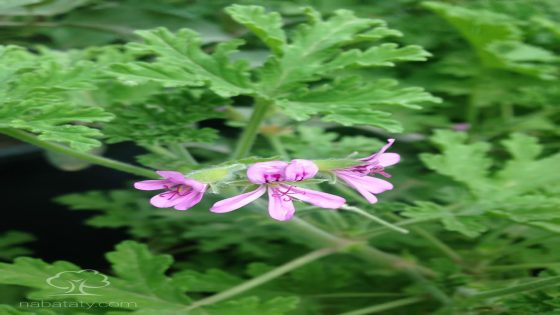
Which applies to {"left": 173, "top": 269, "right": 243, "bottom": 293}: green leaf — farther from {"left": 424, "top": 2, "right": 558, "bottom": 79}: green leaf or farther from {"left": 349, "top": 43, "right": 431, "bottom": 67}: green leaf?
{"left": 424, "top": 2, "right": 558, "bottom": 79}: green leaf

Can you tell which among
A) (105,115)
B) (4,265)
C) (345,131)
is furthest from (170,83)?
(345,131)

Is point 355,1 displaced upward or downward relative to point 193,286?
upward

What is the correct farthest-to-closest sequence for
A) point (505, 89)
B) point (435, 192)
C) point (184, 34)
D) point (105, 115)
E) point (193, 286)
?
→ point (505, 89), point (435, 192), point (193, 286), point (184, 34), point (105, 115)

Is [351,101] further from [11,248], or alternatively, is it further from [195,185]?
[11,248]

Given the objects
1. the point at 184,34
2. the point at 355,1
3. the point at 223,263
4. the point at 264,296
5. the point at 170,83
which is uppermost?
the point at 355,1

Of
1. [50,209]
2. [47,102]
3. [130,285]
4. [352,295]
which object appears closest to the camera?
[47,102]

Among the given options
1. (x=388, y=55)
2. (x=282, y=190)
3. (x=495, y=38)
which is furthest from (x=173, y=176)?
(x=495, y=38)

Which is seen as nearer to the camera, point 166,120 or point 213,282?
point 166,120

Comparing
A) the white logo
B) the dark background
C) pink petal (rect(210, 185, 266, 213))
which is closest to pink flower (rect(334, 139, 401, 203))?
pink petal (rect(210, 185, 266, 213))

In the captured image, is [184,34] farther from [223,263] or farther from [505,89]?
[505,89]
